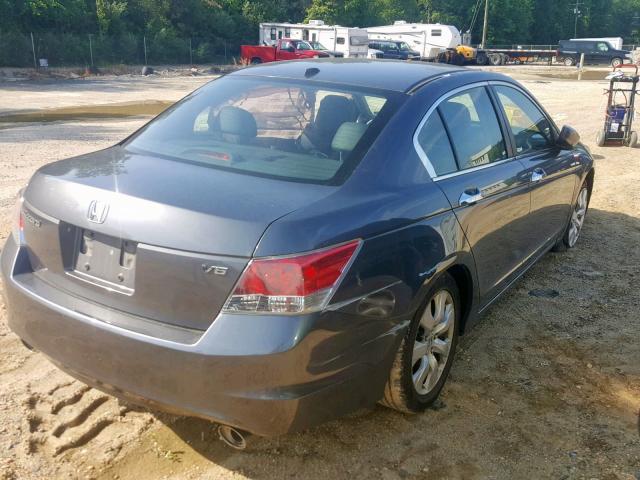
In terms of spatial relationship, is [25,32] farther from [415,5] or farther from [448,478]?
[415,5]

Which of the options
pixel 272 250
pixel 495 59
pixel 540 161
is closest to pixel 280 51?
pixel 495 59

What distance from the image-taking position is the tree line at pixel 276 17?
42.2 metres

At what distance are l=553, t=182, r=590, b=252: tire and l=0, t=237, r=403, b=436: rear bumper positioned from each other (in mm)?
3754

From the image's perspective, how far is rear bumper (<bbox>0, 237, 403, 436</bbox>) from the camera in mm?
2424

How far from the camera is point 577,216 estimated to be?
625 centimetres

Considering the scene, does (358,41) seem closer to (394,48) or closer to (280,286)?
(394,48)

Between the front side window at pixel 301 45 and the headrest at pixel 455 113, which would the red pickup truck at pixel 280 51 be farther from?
the headrest at pixel 455 113

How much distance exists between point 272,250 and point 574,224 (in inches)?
179

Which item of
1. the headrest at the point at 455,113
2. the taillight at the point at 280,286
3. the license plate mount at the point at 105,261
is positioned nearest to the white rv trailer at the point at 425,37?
the headrest at the point at 455,113

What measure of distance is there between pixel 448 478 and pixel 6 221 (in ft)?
15.9

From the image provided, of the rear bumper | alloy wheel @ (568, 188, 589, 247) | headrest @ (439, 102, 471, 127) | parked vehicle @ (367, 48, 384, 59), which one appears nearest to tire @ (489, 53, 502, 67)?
parked vehicle @ (367, 48, 384, 59)

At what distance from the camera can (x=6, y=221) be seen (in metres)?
6.07

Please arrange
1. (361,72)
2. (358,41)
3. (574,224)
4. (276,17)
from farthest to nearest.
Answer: (276,17) < (358,41) < (574,224) < (361,72)

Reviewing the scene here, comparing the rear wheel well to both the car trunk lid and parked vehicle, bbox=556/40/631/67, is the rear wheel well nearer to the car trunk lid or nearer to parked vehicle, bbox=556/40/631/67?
the car trunk lid
